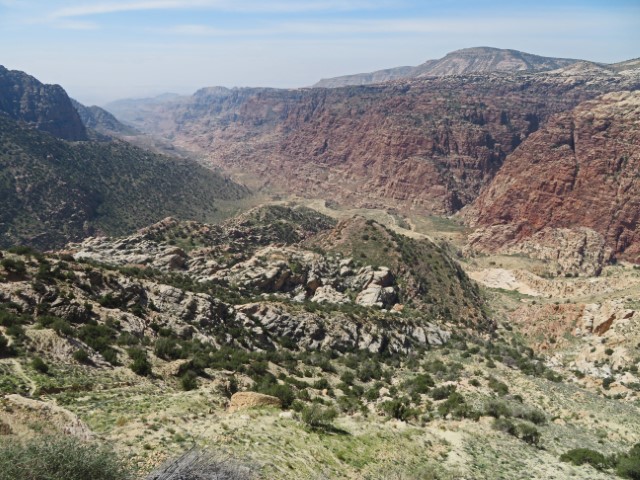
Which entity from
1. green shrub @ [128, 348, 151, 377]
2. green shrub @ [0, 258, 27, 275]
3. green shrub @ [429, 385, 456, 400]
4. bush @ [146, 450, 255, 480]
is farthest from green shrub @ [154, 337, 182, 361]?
green shrub @ [429, 385, 456, 400]

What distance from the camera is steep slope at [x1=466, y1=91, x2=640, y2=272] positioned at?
4122 inches

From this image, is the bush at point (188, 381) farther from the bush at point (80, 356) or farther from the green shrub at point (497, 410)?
the green shrub at point (497, 410)

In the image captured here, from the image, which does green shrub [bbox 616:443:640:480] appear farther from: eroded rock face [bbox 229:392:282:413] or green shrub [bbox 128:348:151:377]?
→ green shrub [bbox 128:348:151:377]

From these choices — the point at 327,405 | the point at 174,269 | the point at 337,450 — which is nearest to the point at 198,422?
the point at 337,450

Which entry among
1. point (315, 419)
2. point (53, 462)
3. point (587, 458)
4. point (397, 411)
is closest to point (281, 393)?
point (315, 419)

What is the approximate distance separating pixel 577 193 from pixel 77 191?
139 m

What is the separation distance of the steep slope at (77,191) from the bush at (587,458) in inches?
4315

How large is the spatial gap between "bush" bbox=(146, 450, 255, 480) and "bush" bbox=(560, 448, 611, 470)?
1803 cm

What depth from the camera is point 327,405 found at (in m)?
28.0

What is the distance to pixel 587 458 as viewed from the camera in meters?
23.1

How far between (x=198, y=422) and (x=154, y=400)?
10.8 ft

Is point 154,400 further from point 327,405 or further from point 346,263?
point 346,263

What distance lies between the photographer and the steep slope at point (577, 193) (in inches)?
4122

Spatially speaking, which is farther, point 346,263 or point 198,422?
point 346,263
